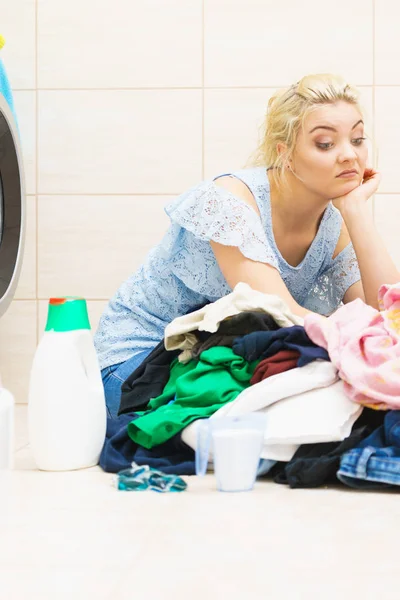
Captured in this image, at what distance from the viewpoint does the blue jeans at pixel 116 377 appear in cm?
174

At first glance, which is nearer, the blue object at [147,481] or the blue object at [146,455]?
the blue object at [147,481]

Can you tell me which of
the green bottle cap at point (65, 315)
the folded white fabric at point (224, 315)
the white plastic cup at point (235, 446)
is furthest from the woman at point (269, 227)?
the white plastic cup at point (235, 446)

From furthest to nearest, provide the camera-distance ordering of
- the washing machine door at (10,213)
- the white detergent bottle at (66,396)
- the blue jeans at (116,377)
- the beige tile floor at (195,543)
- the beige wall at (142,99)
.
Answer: the beige wall at (142,99) → the washing machine door at (10,213) → the blue jeans at (116,377) → the white detergent bottle at (66,396) → the beige tile floor at (195,543)

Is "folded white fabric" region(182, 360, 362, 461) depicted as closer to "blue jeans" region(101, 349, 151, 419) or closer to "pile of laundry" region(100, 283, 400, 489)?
"pile of laundry" region(100, 283, 400, 489)

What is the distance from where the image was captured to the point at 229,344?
131 cm

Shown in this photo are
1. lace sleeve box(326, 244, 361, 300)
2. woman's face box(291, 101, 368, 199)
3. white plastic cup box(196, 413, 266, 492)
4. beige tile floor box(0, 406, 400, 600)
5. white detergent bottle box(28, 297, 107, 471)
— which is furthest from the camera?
lace sleeve box(326, 244, 361, 300)

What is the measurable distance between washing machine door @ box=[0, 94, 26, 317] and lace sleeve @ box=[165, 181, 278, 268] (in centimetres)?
84

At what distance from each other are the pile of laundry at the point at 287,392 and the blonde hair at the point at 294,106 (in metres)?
0.64

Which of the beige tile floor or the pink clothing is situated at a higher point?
the pink clothing

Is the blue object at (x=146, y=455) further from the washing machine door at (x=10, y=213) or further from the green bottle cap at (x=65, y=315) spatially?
the washing machine door at (x=10, y=213)

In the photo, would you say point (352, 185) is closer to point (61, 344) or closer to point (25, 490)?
point (61, 344)

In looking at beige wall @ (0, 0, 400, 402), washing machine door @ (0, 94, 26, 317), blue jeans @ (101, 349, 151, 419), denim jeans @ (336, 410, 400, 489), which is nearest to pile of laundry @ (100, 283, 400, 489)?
denim jeans @ (336, 410, 400, 489)

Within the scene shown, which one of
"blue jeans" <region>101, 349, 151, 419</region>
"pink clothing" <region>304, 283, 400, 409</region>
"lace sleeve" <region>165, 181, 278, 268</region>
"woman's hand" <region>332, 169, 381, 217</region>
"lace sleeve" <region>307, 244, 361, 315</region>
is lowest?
"blue jeans" <region>101, 349, 151, 419</region>

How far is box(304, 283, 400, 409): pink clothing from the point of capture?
1.15m
